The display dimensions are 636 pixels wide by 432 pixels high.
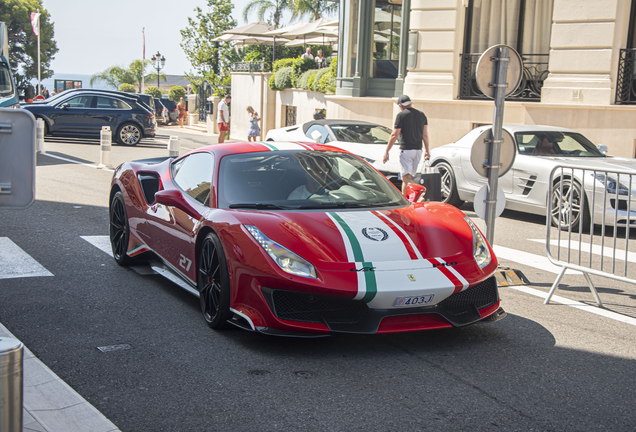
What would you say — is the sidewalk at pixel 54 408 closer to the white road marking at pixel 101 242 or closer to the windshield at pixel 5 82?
the white road marking at pixel 101 242

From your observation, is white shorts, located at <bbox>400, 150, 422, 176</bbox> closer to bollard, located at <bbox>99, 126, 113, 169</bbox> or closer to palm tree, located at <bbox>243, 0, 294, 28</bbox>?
bollard, located at <bbox>99, 126, 113, 169</bbox>

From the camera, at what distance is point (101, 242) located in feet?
26.6

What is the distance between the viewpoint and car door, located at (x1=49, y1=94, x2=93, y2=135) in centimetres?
2298

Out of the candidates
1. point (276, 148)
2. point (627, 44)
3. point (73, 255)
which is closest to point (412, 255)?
point (276, 148)

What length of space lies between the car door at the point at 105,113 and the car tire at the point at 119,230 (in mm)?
17041

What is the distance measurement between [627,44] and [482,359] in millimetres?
14786

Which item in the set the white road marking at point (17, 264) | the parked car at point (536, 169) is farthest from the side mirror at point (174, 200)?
the parked car at point (536, 169)

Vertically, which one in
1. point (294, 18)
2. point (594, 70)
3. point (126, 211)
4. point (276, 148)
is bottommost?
point (126, 211)

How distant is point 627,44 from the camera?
662 inches

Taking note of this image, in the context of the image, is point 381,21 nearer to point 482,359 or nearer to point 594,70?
point 594,70

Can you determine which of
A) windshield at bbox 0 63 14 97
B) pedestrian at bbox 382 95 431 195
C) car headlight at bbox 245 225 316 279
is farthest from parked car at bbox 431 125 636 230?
windshield at bbox 0 63 14 97

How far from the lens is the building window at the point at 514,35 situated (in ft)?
60.6

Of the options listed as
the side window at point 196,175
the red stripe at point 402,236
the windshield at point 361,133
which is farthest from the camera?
the windshield at point 361,133

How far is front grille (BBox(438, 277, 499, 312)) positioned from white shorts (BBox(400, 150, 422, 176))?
6359 mm
